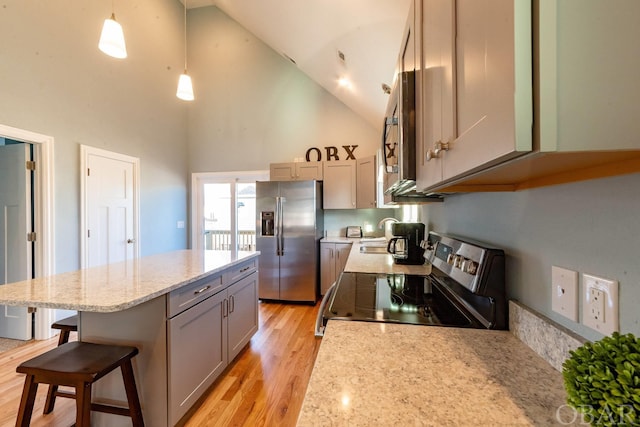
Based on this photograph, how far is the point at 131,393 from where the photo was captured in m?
1.35

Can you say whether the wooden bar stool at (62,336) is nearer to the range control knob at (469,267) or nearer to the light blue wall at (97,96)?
the light blue wall at (97,96)

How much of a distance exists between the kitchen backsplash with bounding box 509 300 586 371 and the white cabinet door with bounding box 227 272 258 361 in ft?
5.96

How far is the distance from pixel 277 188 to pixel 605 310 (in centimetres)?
360

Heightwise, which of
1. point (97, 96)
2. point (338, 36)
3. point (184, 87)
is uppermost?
point (338, 36)

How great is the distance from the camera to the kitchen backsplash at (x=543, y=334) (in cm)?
61

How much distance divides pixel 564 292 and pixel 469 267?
0.32 m

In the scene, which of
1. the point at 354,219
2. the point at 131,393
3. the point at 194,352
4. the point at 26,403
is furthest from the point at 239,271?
the point at 354,219

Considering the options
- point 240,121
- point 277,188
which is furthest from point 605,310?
point 240,121

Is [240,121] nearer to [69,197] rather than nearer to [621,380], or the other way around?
[69,197]

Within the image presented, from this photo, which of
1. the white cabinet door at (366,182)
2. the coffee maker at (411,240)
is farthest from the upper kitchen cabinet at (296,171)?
the coffee maker at (411,240)

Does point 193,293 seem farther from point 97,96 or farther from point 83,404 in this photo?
point 97,96

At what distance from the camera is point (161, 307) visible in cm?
143

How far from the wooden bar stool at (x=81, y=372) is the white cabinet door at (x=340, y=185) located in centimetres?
311

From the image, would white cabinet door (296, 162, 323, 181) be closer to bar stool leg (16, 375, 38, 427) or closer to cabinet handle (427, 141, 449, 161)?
bar stool leg (16, 375, 38, 427)
